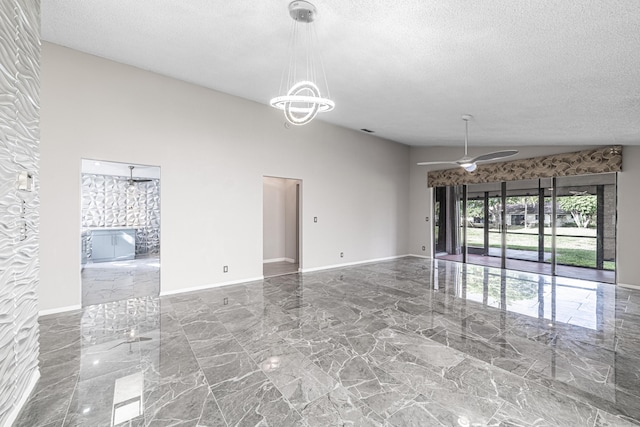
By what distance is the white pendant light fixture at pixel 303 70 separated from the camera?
9.16 ft

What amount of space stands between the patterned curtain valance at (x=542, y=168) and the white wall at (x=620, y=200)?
16cm

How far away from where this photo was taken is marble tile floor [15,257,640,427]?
2076 mm

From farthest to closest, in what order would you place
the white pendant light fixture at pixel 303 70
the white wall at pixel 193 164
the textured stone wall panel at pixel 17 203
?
the white wall at pixel 193 164
the white pendant light fixture at pixel 303 70
the textured stone wall panel at pixel 17 203

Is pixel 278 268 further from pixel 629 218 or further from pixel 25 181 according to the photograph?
pixel 629 218

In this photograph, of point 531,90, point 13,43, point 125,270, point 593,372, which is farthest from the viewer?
point 125,270

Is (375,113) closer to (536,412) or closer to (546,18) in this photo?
(546,18)

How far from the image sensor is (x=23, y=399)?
7.06 ft

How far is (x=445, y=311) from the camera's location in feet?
13.7


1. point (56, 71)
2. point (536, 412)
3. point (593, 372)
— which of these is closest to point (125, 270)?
point (56, 71)

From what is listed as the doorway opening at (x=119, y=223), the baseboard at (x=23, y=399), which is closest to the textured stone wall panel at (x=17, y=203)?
the baseboard at (x=23, y=399)

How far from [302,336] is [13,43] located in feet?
11.7

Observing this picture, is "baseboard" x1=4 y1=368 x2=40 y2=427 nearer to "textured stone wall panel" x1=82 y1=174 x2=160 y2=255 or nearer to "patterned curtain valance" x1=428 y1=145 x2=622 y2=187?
"textured stone wall panel" x1=82 y1=174 x2=160 y2=255

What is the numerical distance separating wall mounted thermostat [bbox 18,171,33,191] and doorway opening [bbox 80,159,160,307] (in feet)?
13.8

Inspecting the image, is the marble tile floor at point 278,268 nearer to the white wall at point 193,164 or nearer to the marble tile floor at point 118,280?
the white wall at point 193,164
